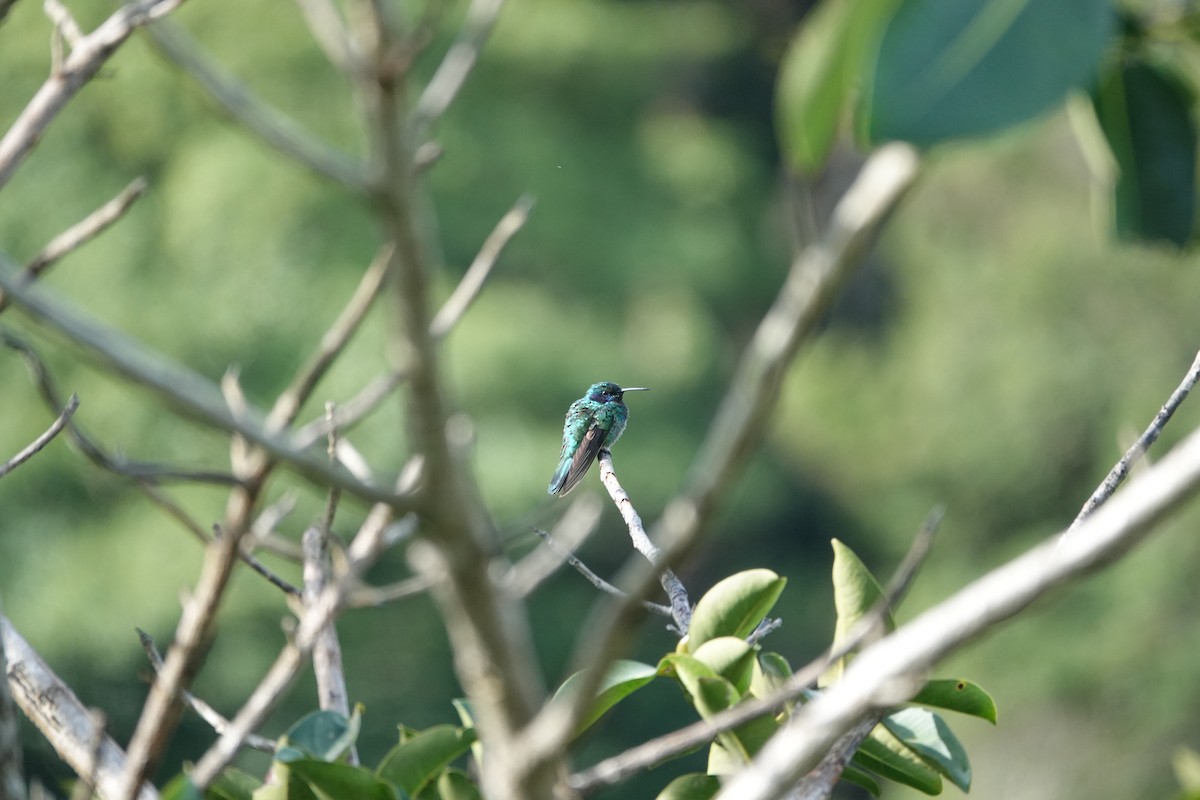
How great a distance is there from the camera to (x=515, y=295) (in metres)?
15.0

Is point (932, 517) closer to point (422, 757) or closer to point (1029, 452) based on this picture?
point (422, 757)

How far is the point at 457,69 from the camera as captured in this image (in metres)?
1.01

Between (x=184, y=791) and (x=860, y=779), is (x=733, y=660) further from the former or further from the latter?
(x=184, y=791)

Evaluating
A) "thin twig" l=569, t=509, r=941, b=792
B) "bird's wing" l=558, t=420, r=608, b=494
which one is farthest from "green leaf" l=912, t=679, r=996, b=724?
"bird's wing" l=558, t=420, r=608, b=494

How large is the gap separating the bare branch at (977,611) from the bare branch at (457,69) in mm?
472

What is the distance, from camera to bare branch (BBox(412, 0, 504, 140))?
3.13 ft

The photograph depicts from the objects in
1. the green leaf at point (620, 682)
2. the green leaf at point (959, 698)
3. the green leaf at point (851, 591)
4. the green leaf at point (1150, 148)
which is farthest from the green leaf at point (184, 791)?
the green leaf at point (1150, 148)

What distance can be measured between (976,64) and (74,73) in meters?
1.31

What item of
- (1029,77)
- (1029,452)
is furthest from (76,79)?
(1029,452)

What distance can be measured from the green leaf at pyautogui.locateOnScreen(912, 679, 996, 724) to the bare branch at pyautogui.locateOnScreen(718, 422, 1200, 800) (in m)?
0.67

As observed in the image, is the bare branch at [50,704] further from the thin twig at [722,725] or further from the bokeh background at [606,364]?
the bokeh background at [606,364]

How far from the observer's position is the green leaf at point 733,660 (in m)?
1.46

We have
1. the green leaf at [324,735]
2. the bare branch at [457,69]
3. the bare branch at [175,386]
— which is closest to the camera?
the bare branch at [175,386]

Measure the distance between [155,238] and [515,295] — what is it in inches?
153
